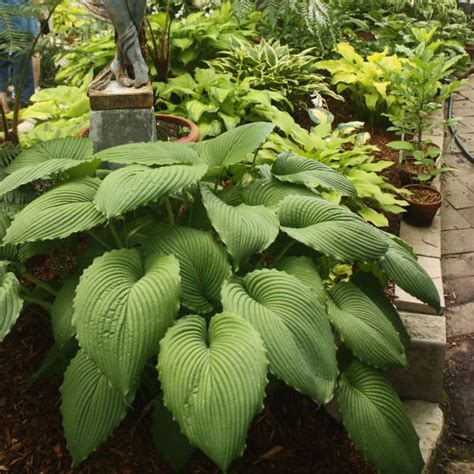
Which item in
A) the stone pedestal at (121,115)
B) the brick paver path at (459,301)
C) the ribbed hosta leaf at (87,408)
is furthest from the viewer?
the stone pedestal at (121,115)

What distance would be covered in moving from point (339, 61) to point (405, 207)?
176 centimetres

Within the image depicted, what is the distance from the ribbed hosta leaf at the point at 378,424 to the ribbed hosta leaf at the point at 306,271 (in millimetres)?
285

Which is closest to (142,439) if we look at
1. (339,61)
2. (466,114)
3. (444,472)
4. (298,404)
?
(298,404)

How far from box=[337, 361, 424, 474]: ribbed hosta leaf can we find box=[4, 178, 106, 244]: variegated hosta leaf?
37.1 inches

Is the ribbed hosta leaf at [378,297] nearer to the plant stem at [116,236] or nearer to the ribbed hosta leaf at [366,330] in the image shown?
the ribbed hosta leaf at [366,330]

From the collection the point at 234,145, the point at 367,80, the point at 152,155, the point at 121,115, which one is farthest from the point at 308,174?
the point at 367,80

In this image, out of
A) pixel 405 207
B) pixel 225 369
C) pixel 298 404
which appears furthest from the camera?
pixel 405 207

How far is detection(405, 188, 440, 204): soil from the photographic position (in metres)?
3.40

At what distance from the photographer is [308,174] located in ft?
7.52

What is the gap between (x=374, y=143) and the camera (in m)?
4.25

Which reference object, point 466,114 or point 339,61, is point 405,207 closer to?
point 339,61

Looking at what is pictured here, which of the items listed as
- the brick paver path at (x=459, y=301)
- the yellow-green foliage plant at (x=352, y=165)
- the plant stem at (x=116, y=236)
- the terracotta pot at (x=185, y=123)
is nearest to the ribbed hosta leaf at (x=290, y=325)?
the plant stem at (x=116, y=236)

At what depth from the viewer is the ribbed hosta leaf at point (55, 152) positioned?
2395 millimetres

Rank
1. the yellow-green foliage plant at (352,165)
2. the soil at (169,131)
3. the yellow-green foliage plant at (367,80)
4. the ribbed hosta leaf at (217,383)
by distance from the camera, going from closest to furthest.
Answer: the ribbed hosta leaf at (217,383) < the yellow-green foliage plant at (352,165) < the soil at (169,131) < the yellow-green foliage plant at (367,80)
